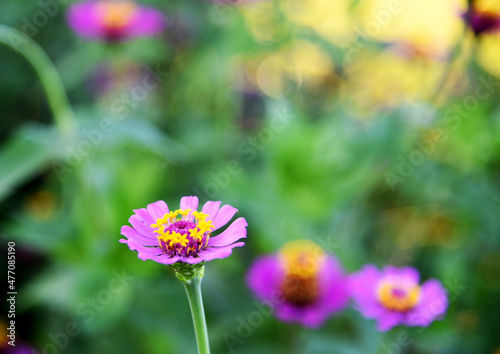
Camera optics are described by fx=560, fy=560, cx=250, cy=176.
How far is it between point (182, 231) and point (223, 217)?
35 millimetres

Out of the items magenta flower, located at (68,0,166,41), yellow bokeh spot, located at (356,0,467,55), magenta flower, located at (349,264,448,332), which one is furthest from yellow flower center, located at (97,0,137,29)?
magenta flower, located at (349,264,448,332)

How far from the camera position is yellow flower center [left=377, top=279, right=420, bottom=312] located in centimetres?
71

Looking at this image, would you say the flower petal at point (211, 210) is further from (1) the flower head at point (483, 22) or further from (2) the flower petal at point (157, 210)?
(1) the flower head at point (483, 22)

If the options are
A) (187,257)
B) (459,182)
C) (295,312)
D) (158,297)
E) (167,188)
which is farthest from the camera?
(167,188)

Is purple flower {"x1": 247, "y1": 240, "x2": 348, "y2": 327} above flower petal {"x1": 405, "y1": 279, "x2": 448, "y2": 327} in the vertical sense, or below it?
above

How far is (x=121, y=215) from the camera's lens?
3.30 feet

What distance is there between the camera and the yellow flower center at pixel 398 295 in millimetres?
709

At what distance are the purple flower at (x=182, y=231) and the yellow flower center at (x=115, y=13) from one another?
2.72ft

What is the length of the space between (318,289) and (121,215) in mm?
378

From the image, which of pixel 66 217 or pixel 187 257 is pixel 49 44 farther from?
pixel 187 257

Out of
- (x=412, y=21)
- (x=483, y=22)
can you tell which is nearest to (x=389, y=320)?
(x=483, y=22)

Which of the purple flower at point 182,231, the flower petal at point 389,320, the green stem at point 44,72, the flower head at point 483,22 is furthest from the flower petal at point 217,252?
the flower head at point 483,22

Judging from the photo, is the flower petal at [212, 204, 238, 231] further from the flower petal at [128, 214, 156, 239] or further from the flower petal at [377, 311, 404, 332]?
the flower petal at [377, 311, 404, 332]

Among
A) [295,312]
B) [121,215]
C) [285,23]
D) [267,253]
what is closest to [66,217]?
[121,215]
